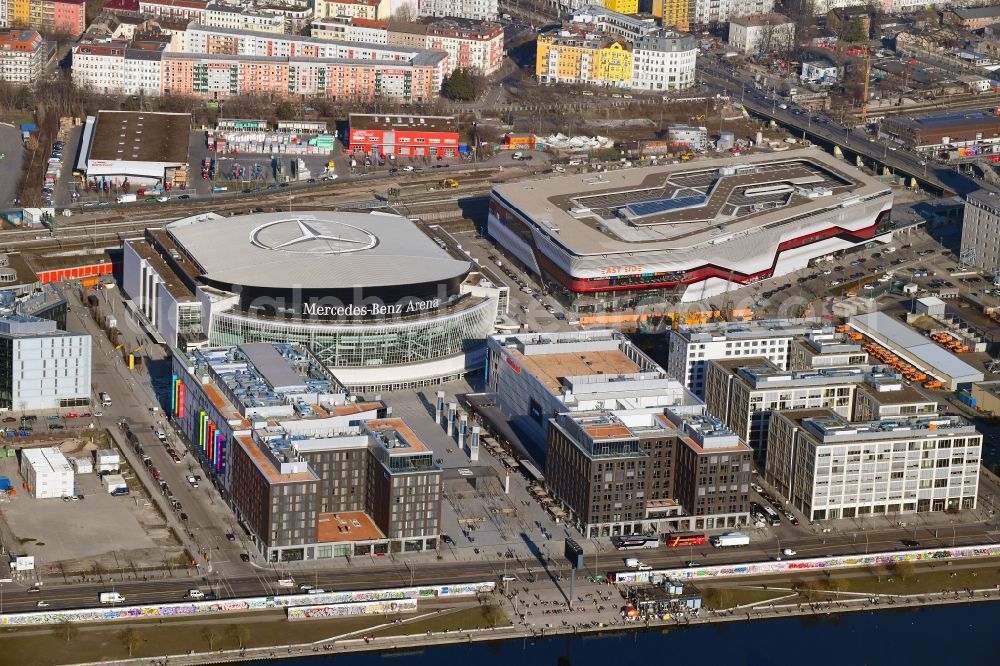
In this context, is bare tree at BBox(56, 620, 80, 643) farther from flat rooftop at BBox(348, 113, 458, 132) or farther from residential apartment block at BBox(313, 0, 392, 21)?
residential apartment block at BBox(313, 0, 392, 21)

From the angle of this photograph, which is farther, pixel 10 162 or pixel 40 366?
pixel 10 162

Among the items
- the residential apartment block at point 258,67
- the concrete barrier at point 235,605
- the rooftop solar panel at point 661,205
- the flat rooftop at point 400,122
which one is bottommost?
the concrete barrier at point 235,605

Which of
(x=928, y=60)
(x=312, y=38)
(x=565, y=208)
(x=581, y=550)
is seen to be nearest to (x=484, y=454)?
(x=581, y=550)

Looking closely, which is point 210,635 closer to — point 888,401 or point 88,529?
point 88,529

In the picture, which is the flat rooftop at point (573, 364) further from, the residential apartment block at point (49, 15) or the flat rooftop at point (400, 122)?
the residential apartment block at point (49, 15)

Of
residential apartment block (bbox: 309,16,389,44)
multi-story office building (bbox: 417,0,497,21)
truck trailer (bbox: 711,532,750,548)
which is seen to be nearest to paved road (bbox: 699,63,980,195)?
multi-story office building (bbox: 417,0,497,21)

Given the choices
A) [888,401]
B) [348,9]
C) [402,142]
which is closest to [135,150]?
[402,142]

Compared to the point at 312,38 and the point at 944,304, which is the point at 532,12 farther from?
the point at 944,304

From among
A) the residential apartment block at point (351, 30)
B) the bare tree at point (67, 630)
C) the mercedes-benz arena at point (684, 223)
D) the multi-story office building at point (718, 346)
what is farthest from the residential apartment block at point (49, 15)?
the bare tree at point (67, 630)
